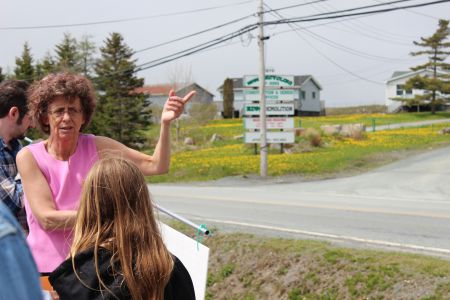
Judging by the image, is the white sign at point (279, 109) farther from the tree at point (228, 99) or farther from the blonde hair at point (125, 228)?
the tree at point (228, 99)

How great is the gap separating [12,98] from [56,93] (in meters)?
0.40

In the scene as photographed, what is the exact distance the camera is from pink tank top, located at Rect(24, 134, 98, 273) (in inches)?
109

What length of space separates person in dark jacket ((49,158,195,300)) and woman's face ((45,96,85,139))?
0.81 m

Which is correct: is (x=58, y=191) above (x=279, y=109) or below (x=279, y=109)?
below

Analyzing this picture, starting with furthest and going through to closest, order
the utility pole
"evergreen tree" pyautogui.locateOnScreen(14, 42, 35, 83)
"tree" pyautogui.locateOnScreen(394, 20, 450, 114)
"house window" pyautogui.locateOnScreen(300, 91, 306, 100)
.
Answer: "house window" pyautogui.locateOnScreen(300, 91, 306, 100) → "tree" pyautogui.locateOnScreen(394, 20, 450, 114) → "evergreen tree" pyautogui.locateOnScreen(14, 42, 35, 83) → the utility pole

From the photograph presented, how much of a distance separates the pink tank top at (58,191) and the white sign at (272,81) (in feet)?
71.7

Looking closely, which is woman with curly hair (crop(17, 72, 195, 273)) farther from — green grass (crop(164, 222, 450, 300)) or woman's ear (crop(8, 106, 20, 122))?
green grass (crop(164, 222, 450, 300))

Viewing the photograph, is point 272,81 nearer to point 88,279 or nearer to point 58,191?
point 58,191

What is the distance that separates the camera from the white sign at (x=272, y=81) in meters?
24.7

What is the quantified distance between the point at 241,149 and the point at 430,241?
25623 mm

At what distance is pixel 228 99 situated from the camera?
249 ft

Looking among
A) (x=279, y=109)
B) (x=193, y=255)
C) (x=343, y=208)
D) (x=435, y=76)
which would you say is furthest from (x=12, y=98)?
(x=435, y=76)

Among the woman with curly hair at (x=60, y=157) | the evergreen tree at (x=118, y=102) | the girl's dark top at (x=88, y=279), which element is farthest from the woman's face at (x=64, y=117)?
the evergreen tree at (x=118, y=102)

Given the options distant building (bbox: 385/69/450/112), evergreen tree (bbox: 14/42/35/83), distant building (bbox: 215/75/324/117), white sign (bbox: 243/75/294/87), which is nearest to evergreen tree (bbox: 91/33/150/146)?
evergreen tree (bbox: 14/42/35/83)
